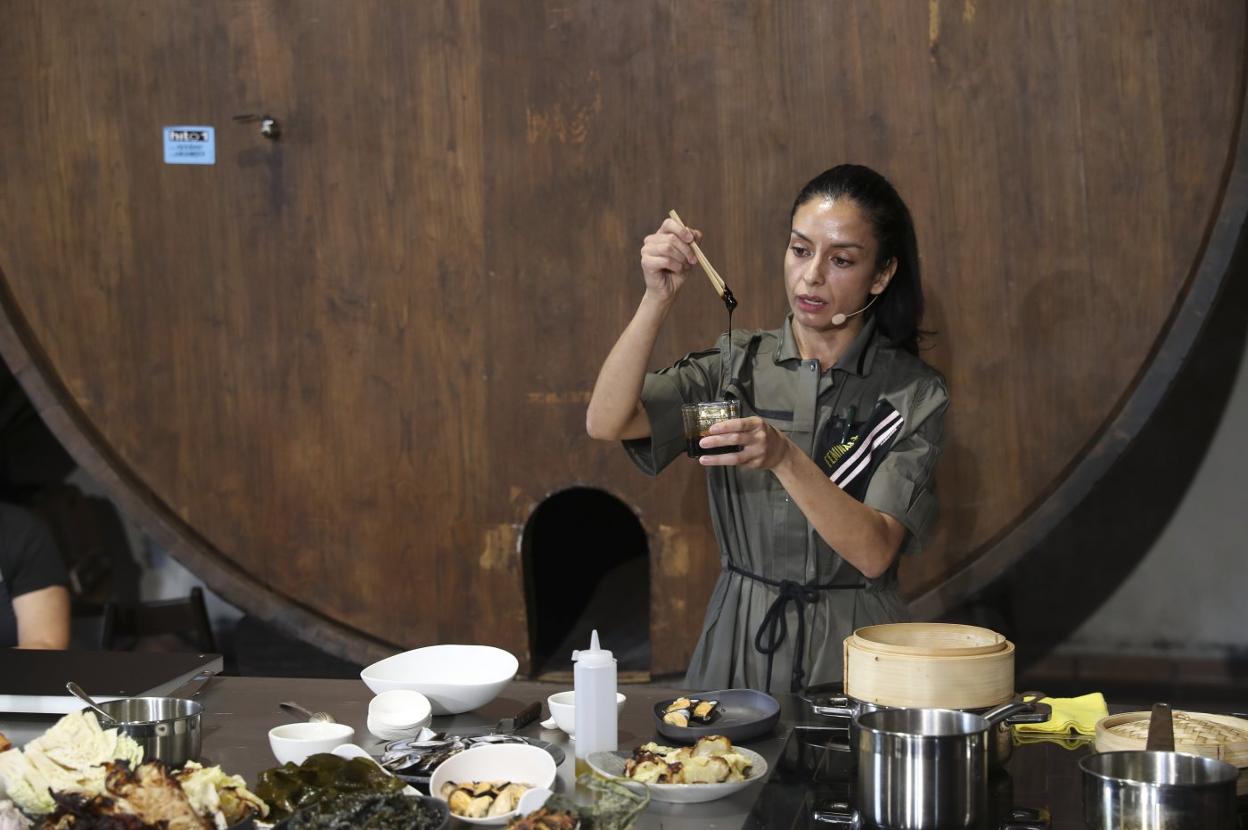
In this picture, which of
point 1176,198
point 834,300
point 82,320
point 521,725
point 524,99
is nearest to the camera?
point 521,725

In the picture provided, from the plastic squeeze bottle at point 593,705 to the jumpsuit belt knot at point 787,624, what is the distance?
75 centimetres

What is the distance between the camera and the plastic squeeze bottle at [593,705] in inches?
55.6

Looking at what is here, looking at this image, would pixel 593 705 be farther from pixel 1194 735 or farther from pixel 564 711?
pixel 1194 735

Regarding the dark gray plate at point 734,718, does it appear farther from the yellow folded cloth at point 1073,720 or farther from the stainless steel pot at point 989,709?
the yellow folded cloth at point 1073,720

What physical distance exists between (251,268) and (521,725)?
1461mm

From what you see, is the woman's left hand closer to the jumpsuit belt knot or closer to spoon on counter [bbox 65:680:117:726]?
the jumpsuit belt knot

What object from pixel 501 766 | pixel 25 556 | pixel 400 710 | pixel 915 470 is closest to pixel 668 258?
pixel 915 470

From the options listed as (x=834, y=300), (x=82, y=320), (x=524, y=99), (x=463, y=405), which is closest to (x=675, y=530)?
(x=463, y=405)

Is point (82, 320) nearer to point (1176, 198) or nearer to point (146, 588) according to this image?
point (146, 588)

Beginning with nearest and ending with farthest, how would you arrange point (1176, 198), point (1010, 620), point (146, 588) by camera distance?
point (1176, 198)
point (1010, 620)
point (146, 588)

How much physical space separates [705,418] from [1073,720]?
621mm

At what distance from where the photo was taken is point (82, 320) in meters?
2.77

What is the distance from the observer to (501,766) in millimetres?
1371

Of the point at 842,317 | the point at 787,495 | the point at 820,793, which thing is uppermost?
the point at 842,317
